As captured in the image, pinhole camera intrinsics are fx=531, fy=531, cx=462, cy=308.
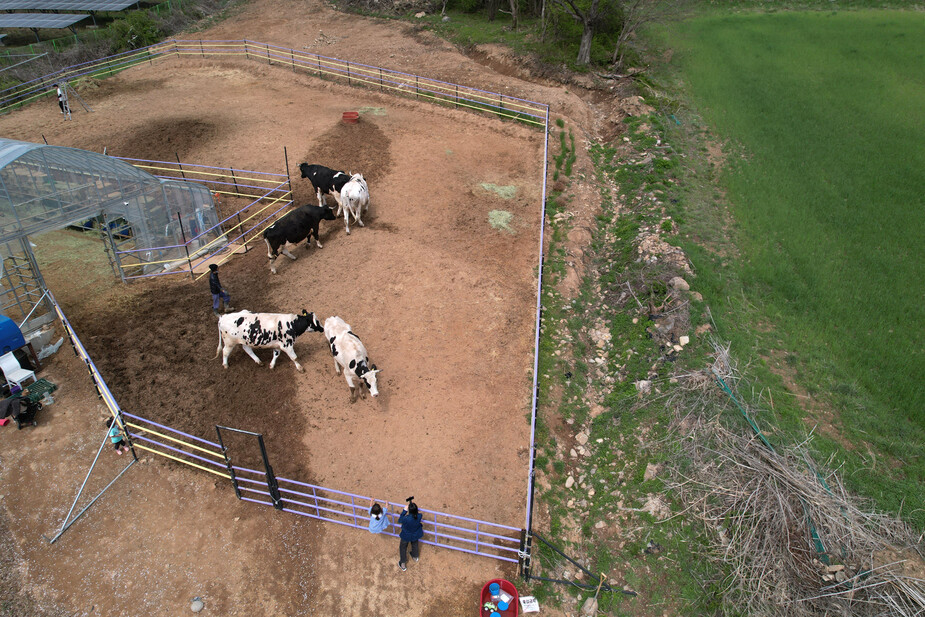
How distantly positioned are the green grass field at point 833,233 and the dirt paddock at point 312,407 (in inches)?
260

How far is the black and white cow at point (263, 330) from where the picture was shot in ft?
42.5

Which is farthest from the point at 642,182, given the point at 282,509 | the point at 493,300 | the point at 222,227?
the point at 282,509

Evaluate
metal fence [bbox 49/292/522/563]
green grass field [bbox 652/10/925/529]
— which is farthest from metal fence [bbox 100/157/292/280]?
green grass field [bbox 652/10/925/529]

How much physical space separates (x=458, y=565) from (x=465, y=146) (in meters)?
18.0

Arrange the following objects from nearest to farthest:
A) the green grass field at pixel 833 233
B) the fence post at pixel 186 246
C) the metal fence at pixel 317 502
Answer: the metal fence at pixel 317 502
the green grass field at pixel 833 233
the fence post at pixel 186 246

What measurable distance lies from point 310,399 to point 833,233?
57.1ft

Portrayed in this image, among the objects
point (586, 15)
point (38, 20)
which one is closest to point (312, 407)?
point (586, 15)

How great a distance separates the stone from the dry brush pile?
5.33m

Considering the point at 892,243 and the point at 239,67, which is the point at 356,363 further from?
the point at 239,67

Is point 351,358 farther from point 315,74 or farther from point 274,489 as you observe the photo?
point 315,74

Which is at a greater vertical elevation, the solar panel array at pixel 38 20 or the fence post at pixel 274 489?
the solar panel array at pixel 38 20

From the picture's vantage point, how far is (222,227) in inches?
744

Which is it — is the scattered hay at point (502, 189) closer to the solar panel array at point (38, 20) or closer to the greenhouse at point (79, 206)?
the greenhouse at point (79, 206)

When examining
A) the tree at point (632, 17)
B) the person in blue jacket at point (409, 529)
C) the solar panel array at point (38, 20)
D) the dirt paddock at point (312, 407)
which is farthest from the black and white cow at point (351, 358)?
the solar panel array at point (38, 20)
